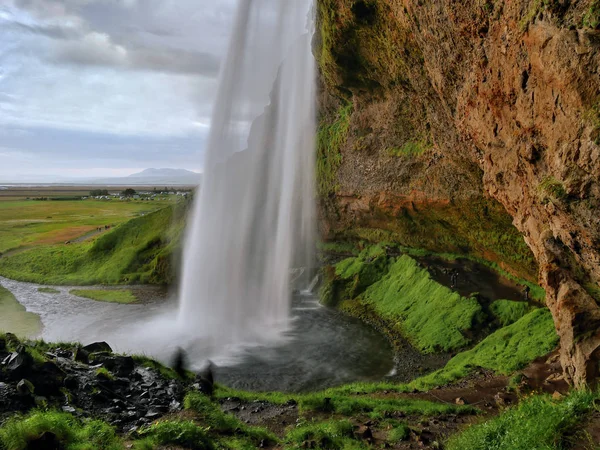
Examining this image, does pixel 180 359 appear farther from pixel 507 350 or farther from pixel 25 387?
pixel 507 350

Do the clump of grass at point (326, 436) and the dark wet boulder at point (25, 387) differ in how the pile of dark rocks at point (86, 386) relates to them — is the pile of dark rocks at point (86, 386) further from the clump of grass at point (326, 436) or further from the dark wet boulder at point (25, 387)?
the clump of grass at point (326, 436)

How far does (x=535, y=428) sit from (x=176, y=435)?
22.1 ft

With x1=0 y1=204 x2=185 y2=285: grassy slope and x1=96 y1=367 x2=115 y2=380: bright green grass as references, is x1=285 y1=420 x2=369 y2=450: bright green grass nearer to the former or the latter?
x1=96 y1=367 x2=115 y2=380: bright green grass

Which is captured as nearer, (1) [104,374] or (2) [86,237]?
(1) [104,374]

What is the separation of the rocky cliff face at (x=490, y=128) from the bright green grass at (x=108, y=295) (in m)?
22.0

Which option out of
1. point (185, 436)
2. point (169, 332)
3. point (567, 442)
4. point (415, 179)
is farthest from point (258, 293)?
point (567, 442)

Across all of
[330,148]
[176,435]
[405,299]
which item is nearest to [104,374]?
[176,435]

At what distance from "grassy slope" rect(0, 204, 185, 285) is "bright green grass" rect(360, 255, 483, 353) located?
21.6 m

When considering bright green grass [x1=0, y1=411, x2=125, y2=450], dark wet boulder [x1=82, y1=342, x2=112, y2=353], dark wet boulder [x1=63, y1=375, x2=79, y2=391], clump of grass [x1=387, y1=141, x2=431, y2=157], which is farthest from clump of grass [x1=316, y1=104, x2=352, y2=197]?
bright green grass [x1=0, y1=411, x2=125, y2=450]

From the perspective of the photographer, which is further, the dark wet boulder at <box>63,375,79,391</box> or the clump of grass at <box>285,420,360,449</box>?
the dark wet boulder at <box>63,375,79,391</box>

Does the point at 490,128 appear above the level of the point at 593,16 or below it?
below

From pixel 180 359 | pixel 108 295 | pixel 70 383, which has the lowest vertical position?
pixel 108 295

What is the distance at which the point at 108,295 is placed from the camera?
110ft

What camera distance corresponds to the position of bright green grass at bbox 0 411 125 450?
6.45 metres
